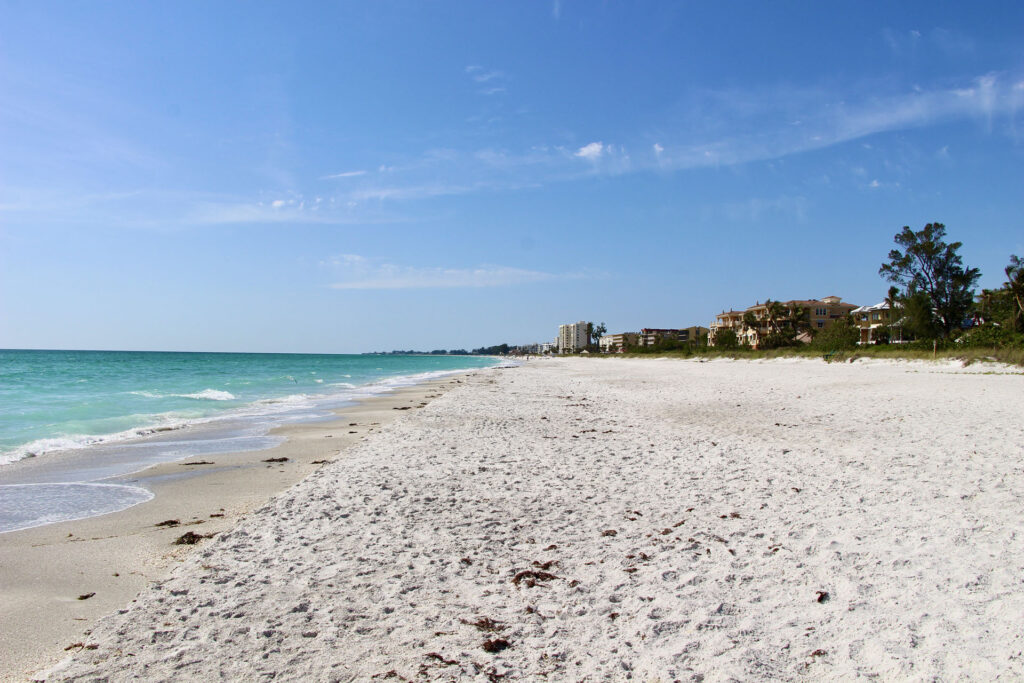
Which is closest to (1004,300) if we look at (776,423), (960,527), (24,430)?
(776,423)

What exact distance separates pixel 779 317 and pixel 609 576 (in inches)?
3036

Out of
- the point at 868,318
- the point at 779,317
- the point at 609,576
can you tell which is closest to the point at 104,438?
the point at 609,576

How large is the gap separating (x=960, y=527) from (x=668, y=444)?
191 inches

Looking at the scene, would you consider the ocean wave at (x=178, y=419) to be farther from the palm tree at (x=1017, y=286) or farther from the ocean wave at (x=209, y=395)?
the palm tree at (x=1017, y=286)

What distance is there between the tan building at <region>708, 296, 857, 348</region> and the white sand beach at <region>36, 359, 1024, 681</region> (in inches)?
2773

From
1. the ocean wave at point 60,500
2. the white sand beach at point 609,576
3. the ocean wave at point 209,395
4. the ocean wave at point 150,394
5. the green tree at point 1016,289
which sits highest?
the green tree at point 1016,289

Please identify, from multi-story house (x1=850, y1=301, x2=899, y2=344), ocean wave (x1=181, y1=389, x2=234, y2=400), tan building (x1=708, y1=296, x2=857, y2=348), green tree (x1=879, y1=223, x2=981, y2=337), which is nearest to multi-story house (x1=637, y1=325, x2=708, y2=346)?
tan building (x1=708, y1=296, x2=857, y2=348)

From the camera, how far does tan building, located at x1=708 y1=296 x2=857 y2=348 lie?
243ft

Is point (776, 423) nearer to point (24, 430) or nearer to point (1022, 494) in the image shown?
point (1022, 494)

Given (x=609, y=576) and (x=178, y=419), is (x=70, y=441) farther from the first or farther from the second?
(x=609, y=576)

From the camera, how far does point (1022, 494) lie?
6.15 meters

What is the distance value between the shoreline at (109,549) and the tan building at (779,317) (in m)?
73.8

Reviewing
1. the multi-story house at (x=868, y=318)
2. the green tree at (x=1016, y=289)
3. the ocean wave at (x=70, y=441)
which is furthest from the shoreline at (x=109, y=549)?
the multi-story house at (x=868, y=318)

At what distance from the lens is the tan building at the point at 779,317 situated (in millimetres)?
73938
